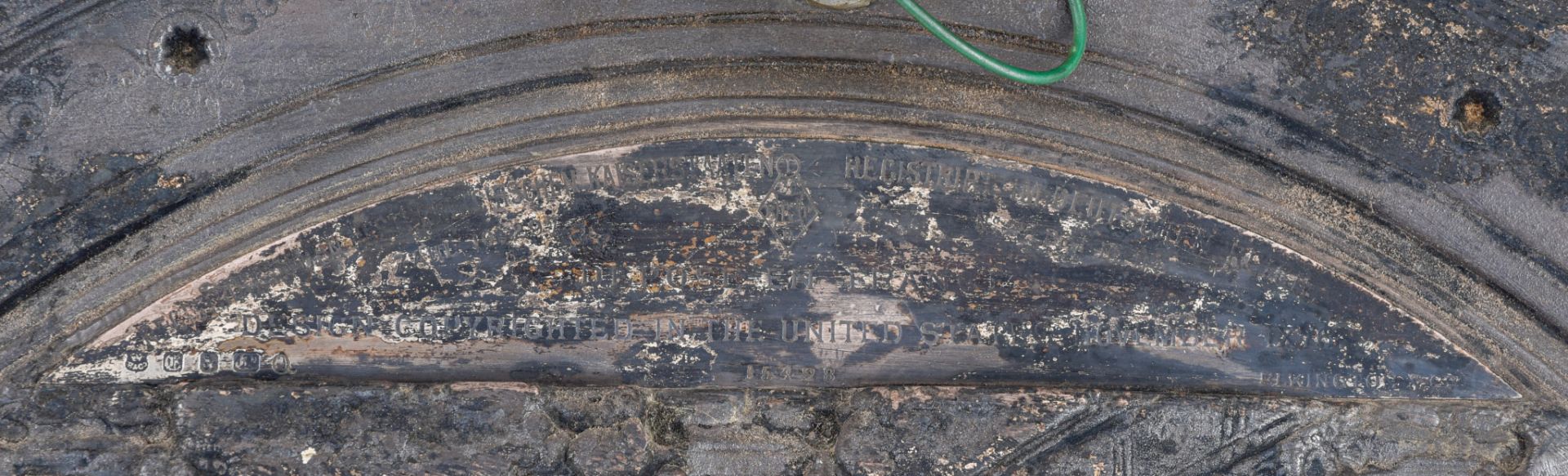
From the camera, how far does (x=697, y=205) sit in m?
3.60

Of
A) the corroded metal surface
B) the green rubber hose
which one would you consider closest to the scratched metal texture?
the corroded metal surface

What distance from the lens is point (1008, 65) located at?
11.0 feet

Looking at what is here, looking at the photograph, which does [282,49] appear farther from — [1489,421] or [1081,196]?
[1489,421]

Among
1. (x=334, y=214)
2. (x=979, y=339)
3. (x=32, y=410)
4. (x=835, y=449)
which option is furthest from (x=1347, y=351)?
(x=32, y=410)

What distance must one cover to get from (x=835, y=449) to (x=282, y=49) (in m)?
2.45

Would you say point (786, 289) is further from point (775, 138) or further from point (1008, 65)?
point (1008, 65)

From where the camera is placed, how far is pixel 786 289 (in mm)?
3621

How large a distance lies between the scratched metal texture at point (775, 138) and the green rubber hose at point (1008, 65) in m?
0.31

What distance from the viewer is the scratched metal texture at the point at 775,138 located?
351cm

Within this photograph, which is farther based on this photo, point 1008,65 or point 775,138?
point 775,138

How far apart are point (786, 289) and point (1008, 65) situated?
109 centimetres

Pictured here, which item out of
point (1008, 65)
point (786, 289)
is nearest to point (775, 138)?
point (786, 289)

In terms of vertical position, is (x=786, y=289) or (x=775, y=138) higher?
(x=775, y=138)

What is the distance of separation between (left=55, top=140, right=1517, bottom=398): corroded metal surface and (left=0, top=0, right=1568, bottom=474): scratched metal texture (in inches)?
3.4
